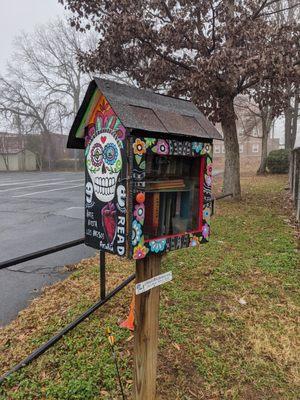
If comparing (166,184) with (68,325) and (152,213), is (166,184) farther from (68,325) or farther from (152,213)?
(68,325)

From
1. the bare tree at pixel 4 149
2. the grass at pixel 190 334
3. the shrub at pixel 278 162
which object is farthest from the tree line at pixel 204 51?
the bare tree at pixel 4 149

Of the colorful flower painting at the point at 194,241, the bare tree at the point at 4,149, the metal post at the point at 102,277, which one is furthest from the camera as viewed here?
the bare tree at the point at 4,149

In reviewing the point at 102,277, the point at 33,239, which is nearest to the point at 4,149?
the point at 33,239

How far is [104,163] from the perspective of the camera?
5.38ft

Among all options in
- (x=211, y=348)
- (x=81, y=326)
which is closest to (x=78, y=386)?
(x=81, y=326)

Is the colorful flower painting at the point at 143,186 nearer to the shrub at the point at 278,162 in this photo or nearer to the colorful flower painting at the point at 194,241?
the colorful flower painting at the point at 194,241

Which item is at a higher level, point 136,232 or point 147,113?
point 147,113

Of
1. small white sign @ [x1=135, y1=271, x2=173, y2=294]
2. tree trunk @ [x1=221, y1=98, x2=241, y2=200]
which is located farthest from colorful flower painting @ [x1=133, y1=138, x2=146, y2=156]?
tree trunk @ [x1=221, y1=98, x2=241, y2=200]

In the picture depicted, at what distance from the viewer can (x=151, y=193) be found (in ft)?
5.48

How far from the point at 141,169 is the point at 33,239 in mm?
5240

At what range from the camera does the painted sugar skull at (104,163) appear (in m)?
→ 1.57

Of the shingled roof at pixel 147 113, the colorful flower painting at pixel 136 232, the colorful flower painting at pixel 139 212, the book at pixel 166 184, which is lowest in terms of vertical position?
the colorful flower painting at pixel 136 232

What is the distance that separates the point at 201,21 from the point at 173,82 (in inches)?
60.1

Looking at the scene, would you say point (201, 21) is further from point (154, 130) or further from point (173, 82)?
point (154, 130)
